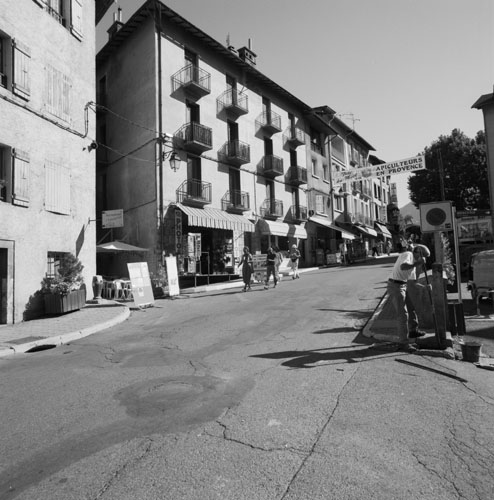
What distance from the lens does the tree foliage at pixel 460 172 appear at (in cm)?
3350

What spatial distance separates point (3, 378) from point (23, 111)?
7.87 metres

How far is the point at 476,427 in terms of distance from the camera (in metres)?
3.31

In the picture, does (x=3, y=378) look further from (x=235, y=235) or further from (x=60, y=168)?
(x=235, y=235)

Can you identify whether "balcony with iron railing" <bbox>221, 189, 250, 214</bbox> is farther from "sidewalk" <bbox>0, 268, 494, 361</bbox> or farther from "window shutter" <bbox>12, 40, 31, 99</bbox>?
"window shutter" <bbox>12, 40, 31, 99</bbox>

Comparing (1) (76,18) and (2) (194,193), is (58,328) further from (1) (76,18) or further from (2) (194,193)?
(2) (194,193)

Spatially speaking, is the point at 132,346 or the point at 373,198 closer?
the point at 132,346

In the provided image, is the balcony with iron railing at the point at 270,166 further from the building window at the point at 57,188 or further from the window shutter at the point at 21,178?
the window shutter at the point at 21,178

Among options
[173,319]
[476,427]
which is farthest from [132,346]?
[476,427]

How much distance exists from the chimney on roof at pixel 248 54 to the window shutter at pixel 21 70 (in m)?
17.4

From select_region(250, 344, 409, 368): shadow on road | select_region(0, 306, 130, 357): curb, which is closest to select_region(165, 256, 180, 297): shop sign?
select_region(0, 306, 130, 357): curb

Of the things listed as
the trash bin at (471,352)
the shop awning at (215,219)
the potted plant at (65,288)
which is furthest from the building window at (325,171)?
the trash bin at (471,352)

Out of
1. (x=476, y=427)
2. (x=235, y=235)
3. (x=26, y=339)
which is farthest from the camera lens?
(x=235, y=235)

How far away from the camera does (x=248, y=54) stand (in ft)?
85.8

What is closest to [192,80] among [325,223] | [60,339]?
[325,223]
